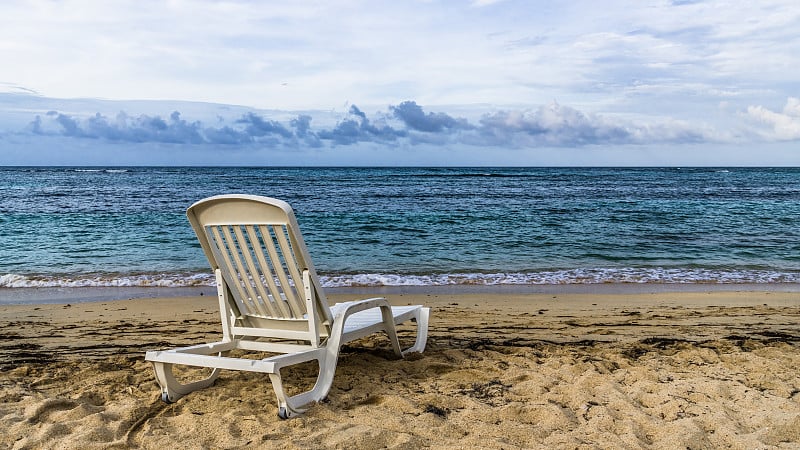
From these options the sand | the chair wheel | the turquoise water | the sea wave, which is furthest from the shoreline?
the chair wheel

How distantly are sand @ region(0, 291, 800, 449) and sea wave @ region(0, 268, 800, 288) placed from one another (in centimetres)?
294

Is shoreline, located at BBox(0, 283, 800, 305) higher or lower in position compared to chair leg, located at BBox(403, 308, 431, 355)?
lower

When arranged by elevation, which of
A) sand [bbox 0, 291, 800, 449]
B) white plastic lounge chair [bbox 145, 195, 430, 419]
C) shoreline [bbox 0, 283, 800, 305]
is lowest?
shoreline [bbox 0, 283, 800, 305]

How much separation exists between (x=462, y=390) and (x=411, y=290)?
5013 millimetres

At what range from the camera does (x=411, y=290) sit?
922cm

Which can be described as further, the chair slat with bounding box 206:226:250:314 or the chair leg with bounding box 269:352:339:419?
the chair slat with bounding box 206:226:250:314

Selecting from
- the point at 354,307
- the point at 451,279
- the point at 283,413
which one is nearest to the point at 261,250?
the point at 354,307

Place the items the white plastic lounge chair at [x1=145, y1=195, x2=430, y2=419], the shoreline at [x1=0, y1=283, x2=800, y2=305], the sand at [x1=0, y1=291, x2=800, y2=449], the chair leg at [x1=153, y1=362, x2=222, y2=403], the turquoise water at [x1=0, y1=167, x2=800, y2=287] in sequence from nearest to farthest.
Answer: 1. the sand at [x1=0, y1=291, x2=800, y2=449]
2. the white plastic lounge chair at [x1=145, y1=195, x2=430, y2=419]
3. the chair leg at [x1=153, y1=362, x2=222, y2=403]
4. the shoreline at [x1=0, y1=283, x2=800, y2=305]
5. the turquoise water at [x1=0, y1=167, x2=800, y2=287]

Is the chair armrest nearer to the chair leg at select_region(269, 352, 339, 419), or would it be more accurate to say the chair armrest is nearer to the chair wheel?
the chair leg at select_region(269, 352, 339, 419)

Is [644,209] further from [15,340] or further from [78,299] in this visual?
[15,340]

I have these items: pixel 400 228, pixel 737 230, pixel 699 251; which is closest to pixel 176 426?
pixel 699 251

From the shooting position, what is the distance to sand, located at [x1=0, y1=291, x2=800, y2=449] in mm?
3393

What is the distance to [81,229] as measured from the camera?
1650 centimetres

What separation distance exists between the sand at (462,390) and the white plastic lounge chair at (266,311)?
0.20 m
